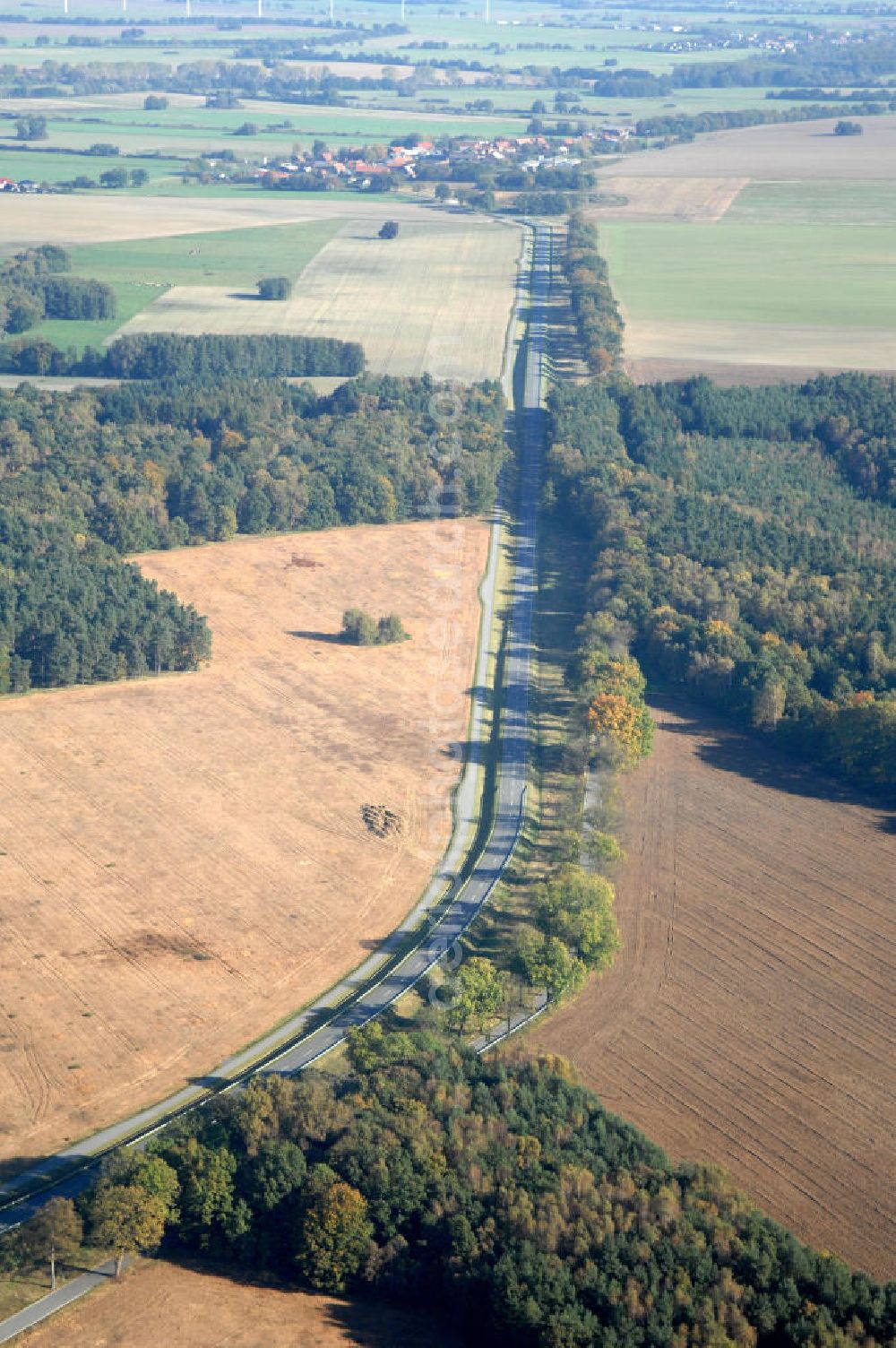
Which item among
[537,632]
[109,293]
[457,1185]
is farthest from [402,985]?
[109,293]

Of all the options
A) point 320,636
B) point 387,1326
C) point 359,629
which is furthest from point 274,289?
point 387,1326

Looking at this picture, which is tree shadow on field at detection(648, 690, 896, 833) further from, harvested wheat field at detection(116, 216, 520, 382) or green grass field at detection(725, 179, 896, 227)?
green grass field at detection(725, 179, 896, 227)

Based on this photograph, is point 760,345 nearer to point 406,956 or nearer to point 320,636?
point 320,636

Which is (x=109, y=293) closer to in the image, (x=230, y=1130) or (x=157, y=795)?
(x=157, y=795)

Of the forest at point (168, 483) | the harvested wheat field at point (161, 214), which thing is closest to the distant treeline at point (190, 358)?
the forest at point (168, 483)

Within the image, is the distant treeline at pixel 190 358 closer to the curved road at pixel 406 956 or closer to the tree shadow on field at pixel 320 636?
the curved road at pixel 406 956

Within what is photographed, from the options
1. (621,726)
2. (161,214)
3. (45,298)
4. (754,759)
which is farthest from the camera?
(161,214)
